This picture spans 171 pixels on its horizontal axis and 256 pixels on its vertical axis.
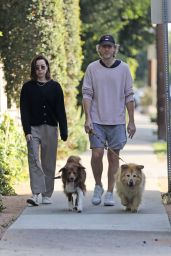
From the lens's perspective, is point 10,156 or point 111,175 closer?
point 111,175

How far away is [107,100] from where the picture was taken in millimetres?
10453

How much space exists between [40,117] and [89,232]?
2.56 metres

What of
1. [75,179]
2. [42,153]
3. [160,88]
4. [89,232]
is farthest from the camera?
[160,88]

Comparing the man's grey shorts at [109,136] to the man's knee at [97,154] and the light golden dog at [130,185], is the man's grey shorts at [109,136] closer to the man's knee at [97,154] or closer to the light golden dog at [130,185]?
the man's knee at [97,154]

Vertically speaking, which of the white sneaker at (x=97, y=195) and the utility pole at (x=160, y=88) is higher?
the utility pole at (x=160, y=88)

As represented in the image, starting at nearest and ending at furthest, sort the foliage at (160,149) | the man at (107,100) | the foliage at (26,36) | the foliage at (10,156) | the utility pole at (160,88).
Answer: the man at (107,100) → the foliage at (10,156) → the foliage at (26,36) → the foliage at (160,149) → the utility pole at (160,88)

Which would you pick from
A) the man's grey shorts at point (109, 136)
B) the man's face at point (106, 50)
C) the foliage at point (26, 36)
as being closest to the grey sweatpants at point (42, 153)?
the man's grey shorts at point (109, 136)

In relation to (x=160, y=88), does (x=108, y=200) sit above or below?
below

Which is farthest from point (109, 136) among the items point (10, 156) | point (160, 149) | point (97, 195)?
Result: point (160, 149)

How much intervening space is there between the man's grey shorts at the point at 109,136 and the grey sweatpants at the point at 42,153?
56 centimetres

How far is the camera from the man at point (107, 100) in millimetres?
10430

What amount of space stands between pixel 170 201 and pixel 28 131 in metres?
2.32

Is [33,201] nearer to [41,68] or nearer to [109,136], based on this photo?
[109,136]

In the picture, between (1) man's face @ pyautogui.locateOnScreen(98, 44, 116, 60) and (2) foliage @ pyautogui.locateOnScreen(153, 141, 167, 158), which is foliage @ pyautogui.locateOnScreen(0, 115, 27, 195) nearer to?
(1) man's face @ pyautogui.locateOnScreen(98, 44, 116, 60)
